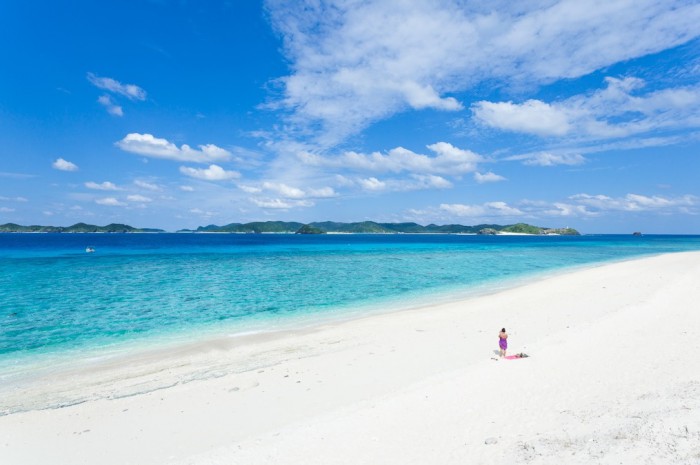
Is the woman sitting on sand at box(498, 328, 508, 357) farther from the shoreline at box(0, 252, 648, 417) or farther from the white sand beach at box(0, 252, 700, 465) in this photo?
the shoreline at box(0, 252, 648, 417)

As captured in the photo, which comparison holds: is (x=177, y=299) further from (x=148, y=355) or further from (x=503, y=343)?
(x=503, y=343)

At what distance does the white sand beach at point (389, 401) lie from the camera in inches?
245

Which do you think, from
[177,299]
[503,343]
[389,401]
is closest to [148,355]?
[389,401]

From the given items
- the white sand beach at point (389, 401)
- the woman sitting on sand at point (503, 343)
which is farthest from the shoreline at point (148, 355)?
the woman sitting on sand at point (503, 343)

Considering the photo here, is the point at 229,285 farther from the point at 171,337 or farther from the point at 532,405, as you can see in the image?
the point at 532,405

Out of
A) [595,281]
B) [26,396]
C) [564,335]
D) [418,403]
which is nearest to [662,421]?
[418,403]

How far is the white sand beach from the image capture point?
622 cm

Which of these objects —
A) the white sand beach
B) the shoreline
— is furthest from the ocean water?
the white sand beach

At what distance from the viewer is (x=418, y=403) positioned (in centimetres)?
829

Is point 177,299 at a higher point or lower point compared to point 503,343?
lower

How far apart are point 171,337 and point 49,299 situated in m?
15.0

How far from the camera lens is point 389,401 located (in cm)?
847

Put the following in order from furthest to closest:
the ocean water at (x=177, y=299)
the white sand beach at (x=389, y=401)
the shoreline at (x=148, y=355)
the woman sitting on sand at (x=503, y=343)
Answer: the ocean water at (x=177, y=299)
the woman sitting on sand at (x=503, y=343)
the shoreline at (x=148, y=355)
the white sand beach at (x=389, y=401)

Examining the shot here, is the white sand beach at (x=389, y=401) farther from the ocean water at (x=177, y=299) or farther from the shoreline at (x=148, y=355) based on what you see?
the ocean water at (x=177, y=299)
